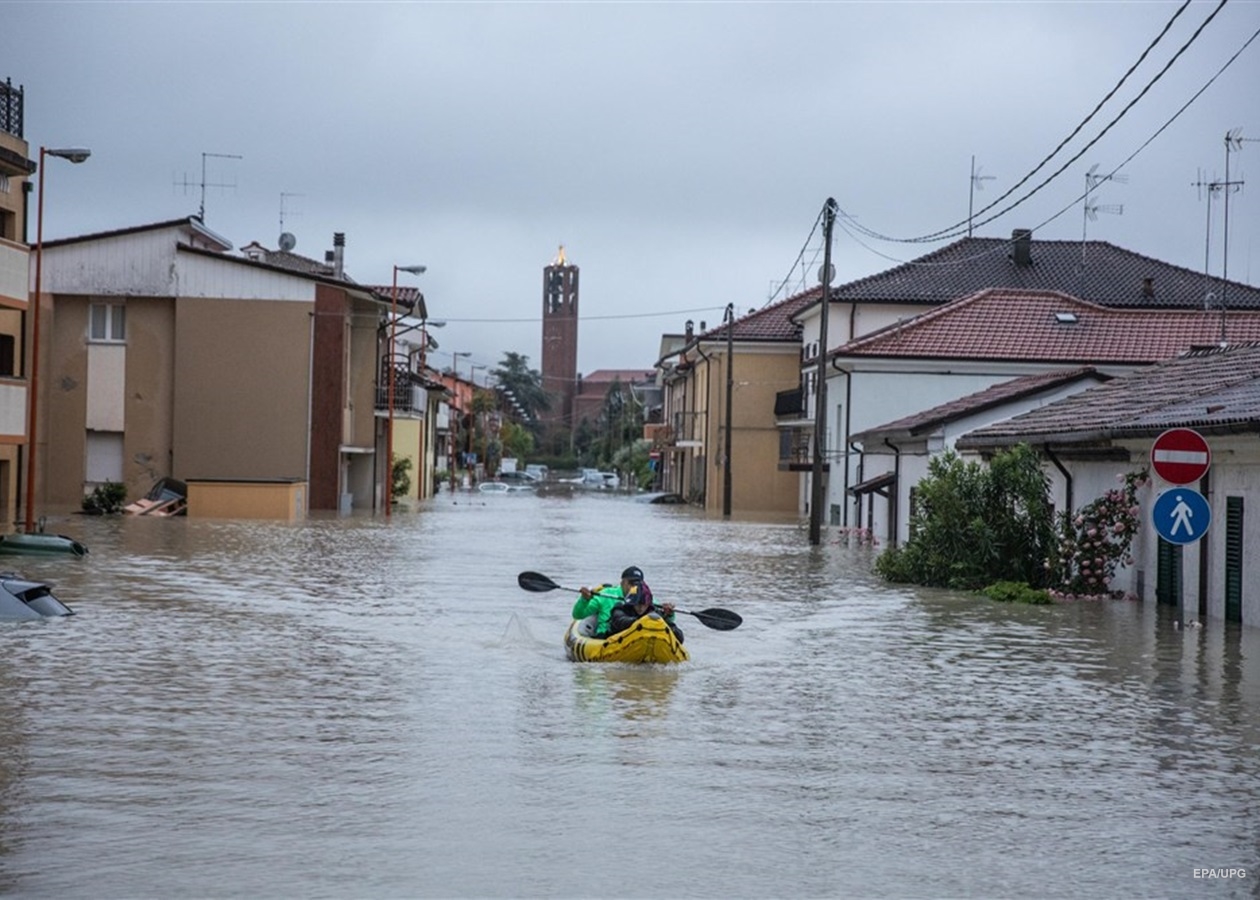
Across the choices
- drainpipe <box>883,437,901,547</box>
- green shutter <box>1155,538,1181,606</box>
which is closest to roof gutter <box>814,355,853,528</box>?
drainpipe <box>883,437,901,547</box>

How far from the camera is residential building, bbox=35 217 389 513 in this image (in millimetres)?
52000

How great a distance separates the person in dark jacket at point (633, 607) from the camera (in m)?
17.7

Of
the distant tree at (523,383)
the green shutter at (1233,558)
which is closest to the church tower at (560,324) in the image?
the distant tree at (523,383)

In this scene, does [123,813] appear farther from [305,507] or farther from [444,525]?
[305,507]

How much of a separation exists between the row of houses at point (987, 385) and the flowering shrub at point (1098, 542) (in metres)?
0.32

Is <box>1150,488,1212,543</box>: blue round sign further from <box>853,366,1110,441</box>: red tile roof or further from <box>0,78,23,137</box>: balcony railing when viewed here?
<box>0,78,23,137</box>: balcony railing

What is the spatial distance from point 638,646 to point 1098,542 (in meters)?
12.0

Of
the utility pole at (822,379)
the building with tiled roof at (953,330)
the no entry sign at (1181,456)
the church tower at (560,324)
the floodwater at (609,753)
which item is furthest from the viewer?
the church tower at (560,324)

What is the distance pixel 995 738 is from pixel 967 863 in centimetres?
450

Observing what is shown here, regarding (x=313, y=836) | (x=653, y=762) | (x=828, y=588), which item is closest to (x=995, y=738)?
(x=653, y=762)

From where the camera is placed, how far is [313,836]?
9.15 metres

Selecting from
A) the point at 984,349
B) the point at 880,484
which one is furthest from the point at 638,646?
the point at 984,349

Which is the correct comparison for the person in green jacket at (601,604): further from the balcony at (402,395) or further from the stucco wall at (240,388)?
the balcony at (402,395)

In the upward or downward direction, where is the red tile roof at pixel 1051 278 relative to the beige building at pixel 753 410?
upward
